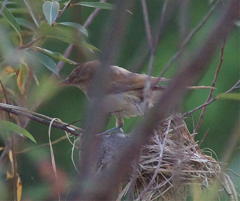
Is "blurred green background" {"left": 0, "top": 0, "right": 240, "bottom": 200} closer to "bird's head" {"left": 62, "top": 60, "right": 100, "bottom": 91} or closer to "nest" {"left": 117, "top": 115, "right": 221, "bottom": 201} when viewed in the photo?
"bird's head" {"left": 62, "top": 60, "right": 100, "bottom": 91}

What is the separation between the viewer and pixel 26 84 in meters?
2.12

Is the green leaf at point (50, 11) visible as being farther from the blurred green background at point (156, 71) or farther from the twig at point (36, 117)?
the blurred green background at point (156, 71)

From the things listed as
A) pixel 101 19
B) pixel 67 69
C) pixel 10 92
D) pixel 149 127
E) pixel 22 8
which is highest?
pixel 149 127

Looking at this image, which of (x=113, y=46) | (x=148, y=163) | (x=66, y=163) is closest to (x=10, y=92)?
(x=148, y=163)

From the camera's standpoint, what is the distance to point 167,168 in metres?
1.97

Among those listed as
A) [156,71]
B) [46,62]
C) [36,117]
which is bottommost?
[156,71]

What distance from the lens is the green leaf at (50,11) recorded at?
5.71 ft

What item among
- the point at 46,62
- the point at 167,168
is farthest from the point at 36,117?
the point at 167,168

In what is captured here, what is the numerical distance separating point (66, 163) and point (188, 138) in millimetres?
1301

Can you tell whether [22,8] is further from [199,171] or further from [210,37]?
[210,37]

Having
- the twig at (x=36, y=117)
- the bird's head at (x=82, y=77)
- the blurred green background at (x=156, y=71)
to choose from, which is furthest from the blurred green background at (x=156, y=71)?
the twig at (x=36, y=117)

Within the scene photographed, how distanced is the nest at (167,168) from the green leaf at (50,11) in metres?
0.44

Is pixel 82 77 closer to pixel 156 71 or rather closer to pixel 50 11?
pixel 156 71

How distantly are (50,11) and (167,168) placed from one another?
1.88 feet
